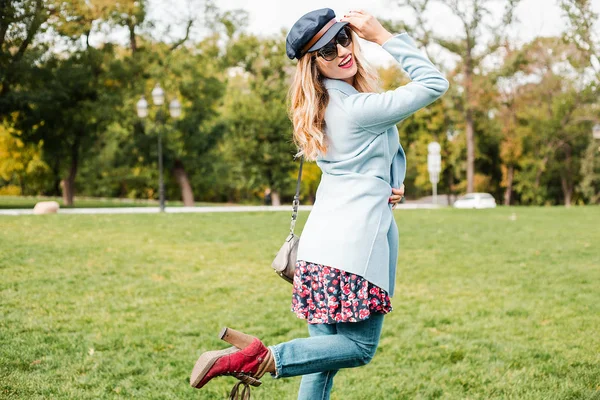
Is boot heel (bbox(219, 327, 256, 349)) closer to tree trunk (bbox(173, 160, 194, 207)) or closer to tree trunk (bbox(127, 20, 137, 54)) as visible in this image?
tree trunk (bbox(127, 20, 137, 54))

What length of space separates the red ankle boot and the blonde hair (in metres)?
0.86

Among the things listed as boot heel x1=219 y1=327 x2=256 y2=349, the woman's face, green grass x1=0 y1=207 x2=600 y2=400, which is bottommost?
green grass x1=0 y1=207 x2=600 y2=400

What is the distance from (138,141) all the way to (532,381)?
1239 inches

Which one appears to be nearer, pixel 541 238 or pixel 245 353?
pixel 245 353

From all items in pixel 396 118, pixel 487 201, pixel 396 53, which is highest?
pixel 396 53

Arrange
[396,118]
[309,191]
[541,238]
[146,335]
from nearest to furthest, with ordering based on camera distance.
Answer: [396,118], [146,335], [541,238], [309,191]

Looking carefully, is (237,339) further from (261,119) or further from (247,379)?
(261,119)

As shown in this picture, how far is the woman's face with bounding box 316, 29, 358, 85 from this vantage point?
2627 millimetres

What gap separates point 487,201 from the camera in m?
38.0

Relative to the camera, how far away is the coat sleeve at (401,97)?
8.02ft

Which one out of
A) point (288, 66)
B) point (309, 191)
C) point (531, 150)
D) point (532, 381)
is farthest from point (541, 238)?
point (309, 191)

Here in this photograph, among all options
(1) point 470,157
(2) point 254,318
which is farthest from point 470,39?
(2) point 254,318

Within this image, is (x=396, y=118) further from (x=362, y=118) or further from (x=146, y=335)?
(x=146, y=335)

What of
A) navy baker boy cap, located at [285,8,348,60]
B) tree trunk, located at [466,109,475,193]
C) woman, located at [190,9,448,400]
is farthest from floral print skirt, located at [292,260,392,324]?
tree trunk, located at [466,109,475,193]
